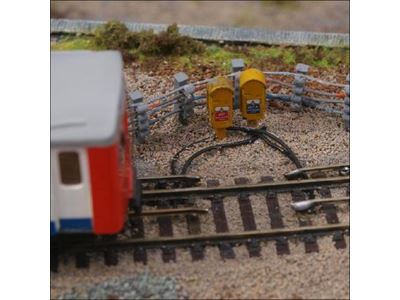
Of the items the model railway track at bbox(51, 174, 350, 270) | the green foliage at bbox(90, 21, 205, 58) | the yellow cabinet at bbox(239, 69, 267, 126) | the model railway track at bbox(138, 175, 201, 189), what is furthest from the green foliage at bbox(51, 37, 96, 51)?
the model railway track at bbox(51, 174, 350, 270)

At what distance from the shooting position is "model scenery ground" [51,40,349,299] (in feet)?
35.9

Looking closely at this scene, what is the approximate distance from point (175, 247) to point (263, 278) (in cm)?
119

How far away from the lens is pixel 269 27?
17109mm

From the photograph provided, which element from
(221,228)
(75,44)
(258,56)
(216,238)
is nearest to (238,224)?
(221,228)

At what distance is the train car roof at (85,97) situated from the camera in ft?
32.7

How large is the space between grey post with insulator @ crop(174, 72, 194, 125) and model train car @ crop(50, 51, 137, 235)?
8.09 ft

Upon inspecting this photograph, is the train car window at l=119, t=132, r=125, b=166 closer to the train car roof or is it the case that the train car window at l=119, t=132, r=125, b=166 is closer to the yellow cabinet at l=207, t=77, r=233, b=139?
the train car roof

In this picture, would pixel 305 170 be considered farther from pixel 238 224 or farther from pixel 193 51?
pixel 193 51

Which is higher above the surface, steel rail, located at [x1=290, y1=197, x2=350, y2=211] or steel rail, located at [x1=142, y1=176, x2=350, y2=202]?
steel rail, located at [x1=142, y1=176, x2=350, y2=202]

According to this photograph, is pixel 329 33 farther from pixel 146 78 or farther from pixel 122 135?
pixel 122 135

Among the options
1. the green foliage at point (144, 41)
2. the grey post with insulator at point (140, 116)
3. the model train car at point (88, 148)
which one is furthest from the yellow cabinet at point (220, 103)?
the green foliage at point (144, 41)

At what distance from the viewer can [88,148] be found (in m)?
9.98

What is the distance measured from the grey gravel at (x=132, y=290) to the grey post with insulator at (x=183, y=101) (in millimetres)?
3352

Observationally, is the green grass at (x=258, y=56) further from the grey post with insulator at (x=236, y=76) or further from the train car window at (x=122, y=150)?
the train car window at (x=122, y=150)
